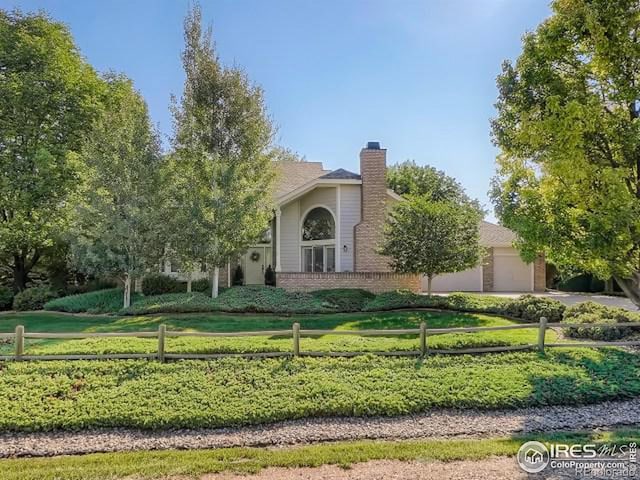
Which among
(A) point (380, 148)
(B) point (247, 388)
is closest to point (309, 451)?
(B) point (247, 388)

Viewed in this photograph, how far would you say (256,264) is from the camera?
66.7ft

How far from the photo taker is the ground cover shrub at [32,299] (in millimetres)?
16250

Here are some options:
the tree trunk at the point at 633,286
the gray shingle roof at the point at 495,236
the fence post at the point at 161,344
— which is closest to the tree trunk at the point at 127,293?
the fence post at the point at 161,344

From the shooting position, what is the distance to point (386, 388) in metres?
7.12

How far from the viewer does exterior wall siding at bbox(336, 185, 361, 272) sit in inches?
702

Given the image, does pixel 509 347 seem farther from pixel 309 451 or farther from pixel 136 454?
pixel 136 454

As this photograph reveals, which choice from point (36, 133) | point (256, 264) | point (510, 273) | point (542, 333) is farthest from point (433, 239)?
point (36, 133)

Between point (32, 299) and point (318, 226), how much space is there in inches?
446

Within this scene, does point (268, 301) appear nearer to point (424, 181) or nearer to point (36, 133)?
point (36, 133)

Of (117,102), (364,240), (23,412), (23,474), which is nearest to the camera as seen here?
(23,474)

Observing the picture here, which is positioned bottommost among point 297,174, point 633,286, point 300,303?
point 300,303

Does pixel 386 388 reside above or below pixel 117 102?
below

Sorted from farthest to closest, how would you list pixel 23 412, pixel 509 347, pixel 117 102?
pixel 117 102 → pixel 509 347 → pixel 23 412

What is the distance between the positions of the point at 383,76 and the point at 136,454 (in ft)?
40.5
